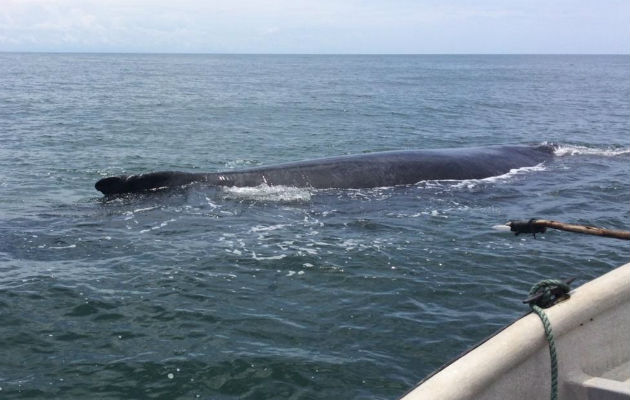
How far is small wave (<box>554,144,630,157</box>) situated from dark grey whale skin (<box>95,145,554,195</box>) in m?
4.67

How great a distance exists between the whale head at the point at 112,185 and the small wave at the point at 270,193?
2202 millimetres

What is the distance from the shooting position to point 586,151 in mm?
22500

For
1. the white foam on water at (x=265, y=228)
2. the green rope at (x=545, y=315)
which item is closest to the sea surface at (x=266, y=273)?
the white foam on water at (x=265, y=228)

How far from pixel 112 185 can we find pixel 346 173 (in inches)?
213

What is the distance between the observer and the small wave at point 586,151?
21.5 m

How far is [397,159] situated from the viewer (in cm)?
1647

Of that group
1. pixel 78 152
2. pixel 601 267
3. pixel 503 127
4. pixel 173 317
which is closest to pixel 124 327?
pixel 173 317

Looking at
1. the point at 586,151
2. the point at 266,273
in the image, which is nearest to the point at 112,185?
the point at 266,273

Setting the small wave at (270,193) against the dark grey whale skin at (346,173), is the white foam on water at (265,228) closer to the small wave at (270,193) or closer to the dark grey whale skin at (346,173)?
the small wave at (270,193)

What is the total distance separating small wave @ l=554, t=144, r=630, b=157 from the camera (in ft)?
70.6

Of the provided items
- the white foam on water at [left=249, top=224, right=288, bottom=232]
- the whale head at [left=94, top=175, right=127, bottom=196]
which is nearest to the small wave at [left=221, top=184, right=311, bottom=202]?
the white foam on water at [left=249, top=224, right=288, bottom=232]

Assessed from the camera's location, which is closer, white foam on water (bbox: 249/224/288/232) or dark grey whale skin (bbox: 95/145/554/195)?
white foam on water (bbox: 249/224/288/232)

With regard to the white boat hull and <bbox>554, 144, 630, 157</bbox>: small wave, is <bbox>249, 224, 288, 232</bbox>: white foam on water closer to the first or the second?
the white boat hull

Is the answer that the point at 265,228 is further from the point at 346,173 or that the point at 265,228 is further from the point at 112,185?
the point at 112,185
